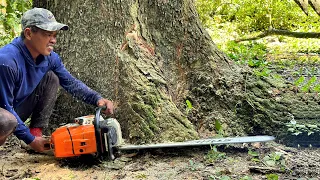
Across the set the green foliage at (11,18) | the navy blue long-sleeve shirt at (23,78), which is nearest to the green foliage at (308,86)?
the navy blue long-sleeve shirt at (23,78)

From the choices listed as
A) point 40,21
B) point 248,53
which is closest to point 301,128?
point 40,21

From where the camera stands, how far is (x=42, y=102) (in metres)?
3.13

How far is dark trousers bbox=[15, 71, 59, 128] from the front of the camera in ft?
10.2

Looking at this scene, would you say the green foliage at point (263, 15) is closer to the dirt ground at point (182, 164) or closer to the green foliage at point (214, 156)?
the dirt ground at point (182, 164)

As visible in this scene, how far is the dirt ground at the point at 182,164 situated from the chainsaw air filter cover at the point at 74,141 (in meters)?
0.14

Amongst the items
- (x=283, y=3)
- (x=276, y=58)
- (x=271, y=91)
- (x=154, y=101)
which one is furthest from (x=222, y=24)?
(x=154, y=101)

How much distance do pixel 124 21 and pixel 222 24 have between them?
6901 millimetres

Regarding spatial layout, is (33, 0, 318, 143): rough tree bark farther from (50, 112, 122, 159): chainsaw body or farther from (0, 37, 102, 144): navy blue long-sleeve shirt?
(50, 112, 122, 159): chainsaw body

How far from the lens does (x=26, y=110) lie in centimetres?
315

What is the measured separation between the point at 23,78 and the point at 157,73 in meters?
1.09

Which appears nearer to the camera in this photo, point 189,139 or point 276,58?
point 189,139

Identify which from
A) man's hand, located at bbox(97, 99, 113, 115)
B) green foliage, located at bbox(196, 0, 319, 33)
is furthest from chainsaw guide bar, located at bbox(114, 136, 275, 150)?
green foliage, located at bbox(196, 0, 319, 33)

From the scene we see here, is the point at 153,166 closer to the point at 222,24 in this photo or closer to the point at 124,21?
the point at 124,21

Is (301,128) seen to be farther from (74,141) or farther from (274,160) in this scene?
(74,141)
